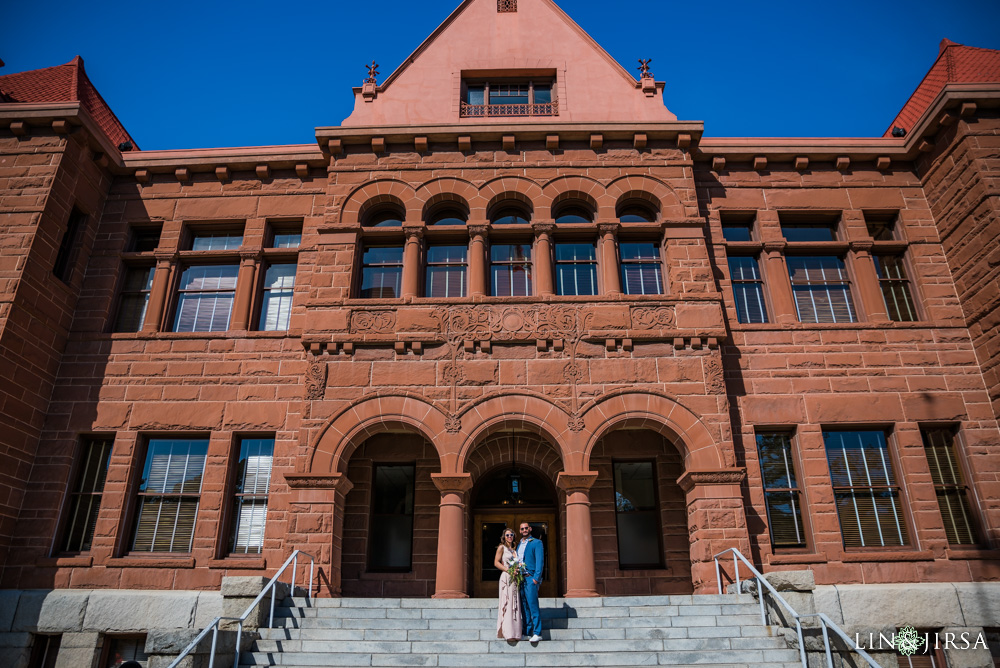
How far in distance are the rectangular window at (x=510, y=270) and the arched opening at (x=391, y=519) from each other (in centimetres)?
341

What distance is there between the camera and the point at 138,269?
15266 millimetres

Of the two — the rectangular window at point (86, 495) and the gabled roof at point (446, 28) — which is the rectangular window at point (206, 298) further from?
the gabled roof at point (446, 28)

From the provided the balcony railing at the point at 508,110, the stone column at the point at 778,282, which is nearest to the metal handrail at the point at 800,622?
the stone column at the point at 778,282

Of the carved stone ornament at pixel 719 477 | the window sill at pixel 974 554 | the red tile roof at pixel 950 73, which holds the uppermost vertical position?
the red tile roof at pixel 950 73

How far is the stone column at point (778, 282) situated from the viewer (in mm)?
14242

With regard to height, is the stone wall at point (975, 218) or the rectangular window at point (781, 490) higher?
the stone wall at point (975, 218)

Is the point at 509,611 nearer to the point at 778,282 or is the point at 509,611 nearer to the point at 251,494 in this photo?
the point at 251,494

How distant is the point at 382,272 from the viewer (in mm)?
14367

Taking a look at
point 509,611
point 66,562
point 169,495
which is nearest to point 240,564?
point 169,495

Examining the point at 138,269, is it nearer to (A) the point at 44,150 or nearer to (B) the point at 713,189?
(A) the point at 44,150

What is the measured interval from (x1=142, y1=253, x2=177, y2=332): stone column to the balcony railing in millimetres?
7055

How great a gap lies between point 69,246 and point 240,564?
769 cm

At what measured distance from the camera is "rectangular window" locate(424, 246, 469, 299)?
14.2 meters

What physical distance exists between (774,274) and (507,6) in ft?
29.2
